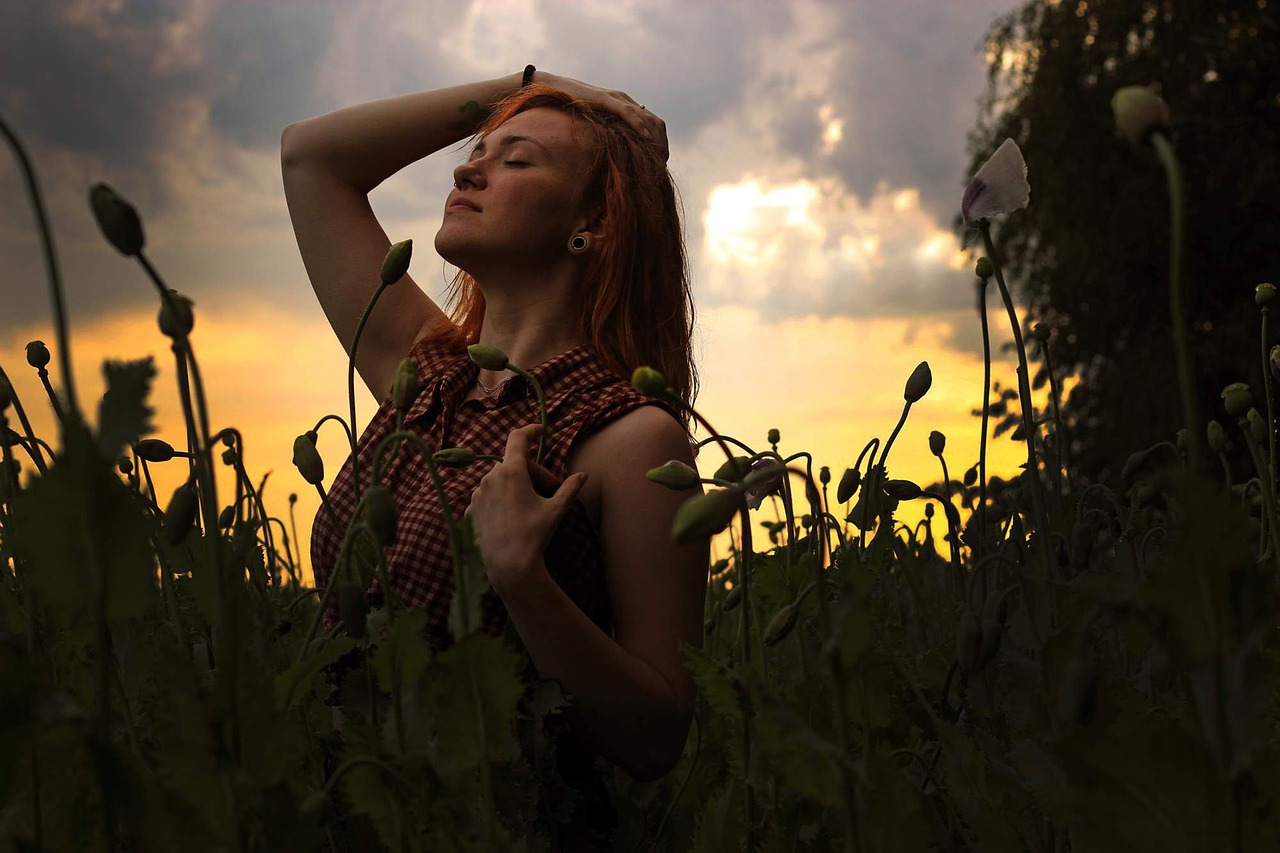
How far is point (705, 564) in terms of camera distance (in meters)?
1.50

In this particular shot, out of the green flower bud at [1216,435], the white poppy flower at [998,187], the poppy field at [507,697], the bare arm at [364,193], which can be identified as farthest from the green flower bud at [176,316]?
the green flower bud at [1216,435]

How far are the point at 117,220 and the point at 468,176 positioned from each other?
1.16 meters

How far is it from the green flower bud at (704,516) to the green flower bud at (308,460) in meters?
0.55

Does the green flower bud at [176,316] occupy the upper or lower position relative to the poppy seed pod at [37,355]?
lower

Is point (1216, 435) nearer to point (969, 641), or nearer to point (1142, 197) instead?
point (969, 641)

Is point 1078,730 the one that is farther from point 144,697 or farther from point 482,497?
point 144,697

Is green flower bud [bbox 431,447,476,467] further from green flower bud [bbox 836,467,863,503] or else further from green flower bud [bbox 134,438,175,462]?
green flower bud [bbox 836,467,863,503]

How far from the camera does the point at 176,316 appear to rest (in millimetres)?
635

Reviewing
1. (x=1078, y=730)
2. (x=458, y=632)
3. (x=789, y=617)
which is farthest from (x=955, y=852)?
(x=458, y=632)

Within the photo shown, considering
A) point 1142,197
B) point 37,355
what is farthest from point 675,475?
point 1142,197

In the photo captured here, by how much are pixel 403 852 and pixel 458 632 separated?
15 cm

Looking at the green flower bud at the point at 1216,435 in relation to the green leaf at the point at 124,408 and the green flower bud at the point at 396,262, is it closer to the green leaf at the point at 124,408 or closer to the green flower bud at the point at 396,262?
the green flower bud at the point at 396,262

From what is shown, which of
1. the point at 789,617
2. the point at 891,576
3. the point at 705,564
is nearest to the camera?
the point at 789,617

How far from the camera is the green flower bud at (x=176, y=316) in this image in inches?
24.8
